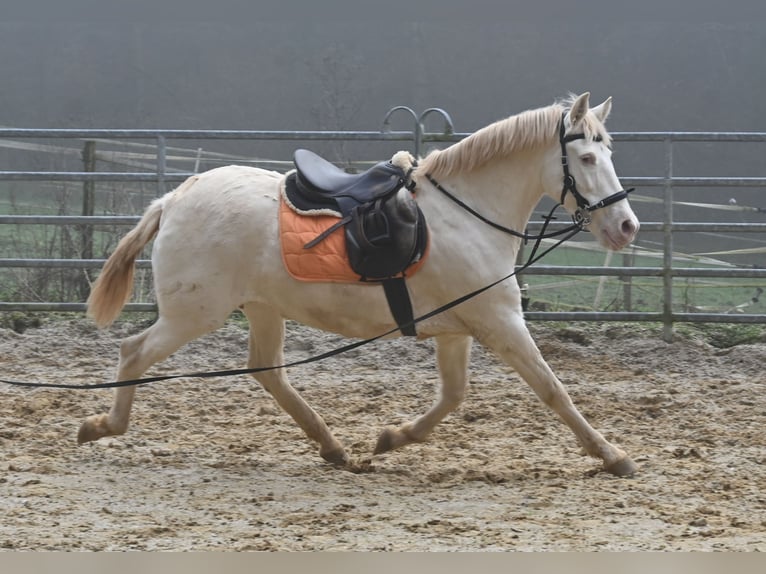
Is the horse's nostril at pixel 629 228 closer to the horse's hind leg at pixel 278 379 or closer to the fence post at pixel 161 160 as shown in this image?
the horse's hind leg at pixel 278 379

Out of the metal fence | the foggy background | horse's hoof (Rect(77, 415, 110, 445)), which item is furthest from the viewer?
the foggy background

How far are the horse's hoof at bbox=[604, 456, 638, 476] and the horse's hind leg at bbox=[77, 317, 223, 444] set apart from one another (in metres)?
1.96

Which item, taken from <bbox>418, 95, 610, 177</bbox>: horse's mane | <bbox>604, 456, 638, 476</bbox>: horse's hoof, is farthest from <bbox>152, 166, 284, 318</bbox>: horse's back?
<bbox>604, 456, 638, 476</bbox>: horse's hoof

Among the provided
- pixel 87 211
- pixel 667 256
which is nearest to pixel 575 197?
pixel 667 256

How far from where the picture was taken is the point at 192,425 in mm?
5648

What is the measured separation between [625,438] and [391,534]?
6.83 feet

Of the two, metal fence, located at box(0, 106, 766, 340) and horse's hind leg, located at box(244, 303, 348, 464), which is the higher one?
metal fence, located at box(0, 106, 766, 340)

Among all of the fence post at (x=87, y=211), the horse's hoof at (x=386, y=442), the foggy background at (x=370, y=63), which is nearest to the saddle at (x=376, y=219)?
the horse's hoof at (x=386, y=442)

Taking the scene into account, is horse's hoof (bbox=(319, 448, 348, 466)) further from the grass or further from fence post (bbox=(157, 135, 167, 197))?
the grass

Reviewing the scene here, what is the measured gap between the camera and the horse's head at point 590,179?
177 inches

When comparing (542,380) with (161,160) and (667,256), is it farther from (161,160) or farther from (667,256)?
(161,160)

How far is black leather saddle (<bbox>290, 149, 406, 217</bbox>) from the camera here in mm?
4688

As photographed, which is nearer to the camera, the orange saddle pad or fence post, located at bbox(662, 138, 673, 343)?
the orange saddle pad

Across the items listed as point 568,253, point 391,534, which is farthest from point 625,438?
point 568,253
